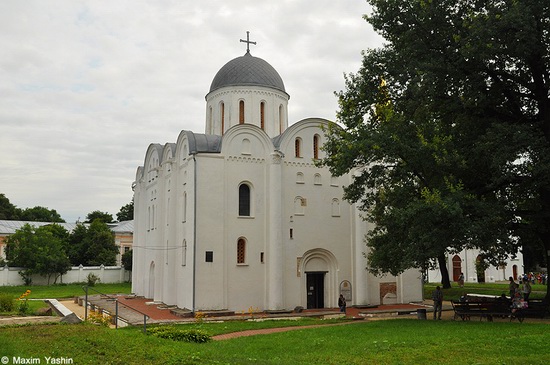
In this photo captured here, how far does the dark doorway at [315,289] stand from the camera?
2848 centimetres

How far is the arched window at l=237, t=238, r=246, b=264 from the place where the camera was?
27297 millimetres

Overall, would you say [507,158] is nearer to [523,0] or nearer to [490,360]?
[523,0]

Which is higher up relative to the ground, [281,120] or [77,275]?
[281,120]

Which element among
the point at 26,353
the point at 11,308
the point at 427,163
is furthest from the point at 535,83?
the point at 11,308

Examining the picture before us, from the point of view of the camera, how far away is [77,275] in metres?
54.6

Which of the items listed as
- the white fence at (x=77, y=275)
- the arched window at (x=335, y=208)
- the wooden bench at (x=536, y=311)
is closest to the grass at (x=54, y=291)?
the white fence at (x=77, y=275)

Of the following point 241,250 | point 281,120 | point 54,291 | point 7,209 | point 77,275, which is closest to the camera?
point 241,250

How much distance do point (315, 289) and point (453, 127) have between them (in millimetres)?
12832

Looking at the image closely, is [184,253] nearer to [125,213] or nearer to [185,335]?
[185,335]

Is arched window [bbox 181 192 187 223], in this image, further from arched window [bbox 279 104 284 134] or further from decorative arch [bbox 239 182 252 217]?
arched window [bbox 279 104 284 134]

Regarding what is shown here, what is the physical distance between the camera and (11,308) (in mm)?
23156

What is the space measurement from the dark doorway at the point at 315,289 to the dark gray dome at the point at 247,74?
1206 centimetres

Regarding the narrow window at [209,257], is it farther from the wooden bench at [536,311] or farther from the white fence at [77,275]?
the white fence at [77,275]

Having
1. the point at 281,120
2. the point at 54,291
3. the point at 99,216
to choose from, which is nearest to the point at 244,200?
the point at 281,120
